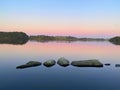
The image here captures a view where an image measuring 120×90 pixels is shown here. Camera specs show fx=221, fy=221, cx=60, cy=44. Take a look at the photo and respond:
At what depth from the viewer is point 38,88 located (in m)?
20.3

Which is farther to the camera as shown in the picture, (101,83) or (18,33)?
(18,33)

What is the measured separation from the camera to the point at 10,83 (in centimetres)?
2198

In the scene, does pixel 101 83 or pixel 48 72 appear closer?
pixel 101 83

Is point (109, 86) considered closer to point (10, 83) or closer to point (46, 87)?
point (46, 87)

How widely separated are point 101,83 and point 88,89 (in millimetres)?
3030

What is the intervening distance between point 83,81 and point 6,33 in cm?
16819

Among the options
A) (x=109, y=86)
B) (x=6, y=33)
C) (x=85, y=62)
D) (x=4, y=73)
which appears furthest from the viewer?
(x=6, y=33)

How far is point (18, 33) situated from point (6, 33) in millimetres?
9911

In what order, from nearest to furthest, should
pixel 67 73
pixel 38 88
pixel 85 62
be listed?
pixel 38 88
pixel 67 73
pixel 85 62

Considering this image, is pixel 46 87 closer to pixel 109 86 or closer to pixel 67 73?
pixel 109 86

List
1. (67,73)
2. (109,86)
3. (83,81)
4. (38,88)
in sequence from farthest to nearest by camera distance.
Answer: (67,73) < (83,81) < (109,86) < (38,88)

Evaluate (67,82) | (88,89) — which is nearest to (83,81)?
(67,82)

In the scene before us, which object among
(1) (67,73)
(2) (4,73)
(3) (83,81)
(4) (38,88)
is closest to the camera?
(4) (38,88)

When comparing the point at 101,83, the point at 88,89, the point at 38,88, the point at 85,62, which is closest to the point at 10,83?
the point at 38,88
